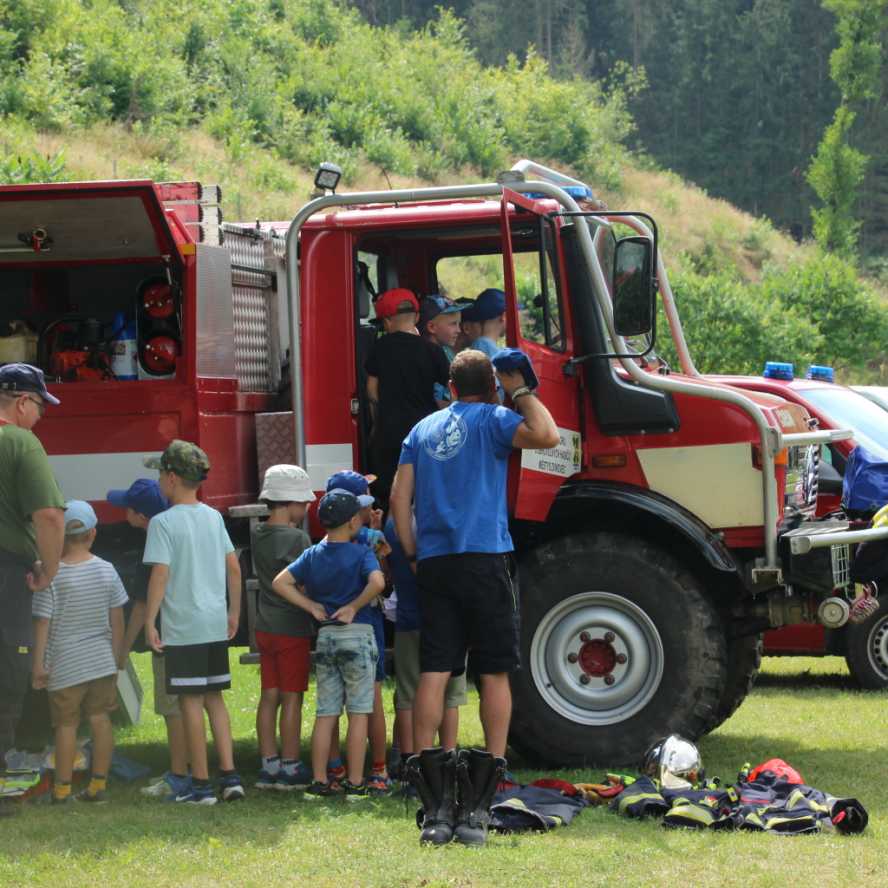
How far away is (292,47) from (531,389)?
5456 cm

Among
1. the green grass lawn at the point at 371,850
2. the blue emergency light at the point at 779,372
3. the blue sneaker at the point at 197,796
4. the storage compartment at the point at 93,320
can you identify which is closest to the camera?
the green grass lawn at the point at 371,850

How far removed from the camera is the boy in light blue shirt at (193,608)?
22.6 ft

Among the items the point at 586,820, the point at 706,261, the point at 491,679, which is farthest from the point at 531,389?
the point at 706,261

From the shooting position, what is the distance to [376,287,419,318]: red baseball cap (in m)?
7.55

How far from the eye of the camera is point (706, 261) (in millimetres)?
57562

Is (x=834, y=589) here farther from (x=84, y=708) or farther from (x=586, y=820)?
(x=84, y=708)

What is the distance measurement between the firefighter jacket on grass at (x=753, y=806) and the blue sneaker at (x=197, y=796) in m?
1.78

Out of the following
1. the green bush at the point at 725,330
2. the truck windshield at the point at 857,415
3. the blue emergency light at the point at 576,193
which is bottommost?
the truck windshield at the point at 857,415

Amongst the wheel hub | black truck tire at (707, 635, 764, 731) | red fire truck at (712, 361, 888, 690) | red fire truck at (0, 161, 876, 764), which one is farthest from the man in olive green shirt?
red fire truck at (712, 361, 888, 690)

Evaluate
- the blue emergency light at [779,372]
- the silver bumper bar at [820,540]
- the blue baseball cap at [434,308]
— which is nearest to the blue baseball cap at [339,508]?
the blue baseball cap at [434,308]

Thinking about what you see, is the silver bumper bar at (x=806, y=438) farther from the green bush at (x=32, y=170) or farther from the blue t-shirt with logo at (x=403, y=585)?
the green bush at (x=32, y=170)

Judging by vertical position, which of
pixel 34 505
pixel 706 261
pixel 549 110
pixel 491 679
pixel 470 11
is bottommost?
pixel 491 679

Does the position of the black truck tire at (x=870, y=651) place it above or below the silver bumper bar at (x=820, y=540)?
below

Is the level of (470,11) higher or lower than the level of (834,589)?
higher
